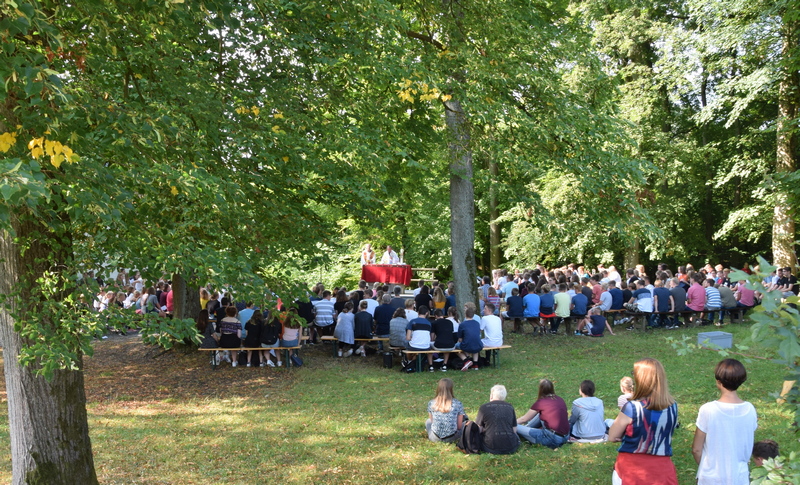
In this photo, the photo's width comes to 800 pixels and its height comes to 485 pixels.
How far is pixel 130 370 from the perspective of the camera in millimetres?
14359

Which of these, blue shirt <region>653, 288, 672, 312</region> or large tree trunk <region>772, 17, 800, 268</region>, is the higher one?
large tree trunk <region>772, 17, 800, 268</region>

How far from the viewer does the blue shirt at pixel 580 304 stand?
17562mm

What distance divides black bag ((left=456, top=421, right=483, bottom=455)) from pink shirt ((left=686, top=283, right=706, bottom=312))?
1266 centimetres

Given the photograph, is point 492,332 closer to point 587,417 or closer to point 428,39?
point 587,417

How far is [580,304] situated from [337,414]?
9303 mm

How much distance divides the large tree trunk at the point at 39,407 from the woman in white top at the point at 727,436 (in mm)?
5452

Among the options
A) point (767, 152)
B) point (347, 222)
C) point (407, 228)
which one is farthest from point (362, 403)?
point (767, 152)

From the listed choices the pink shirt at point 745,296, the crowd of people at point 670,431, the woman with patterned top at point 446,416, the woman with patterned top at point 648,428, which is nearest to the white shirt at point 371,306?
the woman with patterned top at point 446,416

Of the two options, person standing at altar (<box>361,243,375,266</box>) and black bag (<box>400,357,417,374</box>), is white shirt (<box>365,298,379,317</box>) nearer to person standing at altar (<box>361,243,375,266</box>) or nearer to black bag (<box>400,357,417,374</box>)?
black bag (<box>400,357,417,374</box>)

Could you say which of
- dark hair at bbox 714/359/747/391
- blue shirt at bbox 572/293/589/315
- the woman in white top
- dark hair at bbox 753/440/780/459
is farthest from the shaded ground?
dark hair at bbox 714/359/747/391

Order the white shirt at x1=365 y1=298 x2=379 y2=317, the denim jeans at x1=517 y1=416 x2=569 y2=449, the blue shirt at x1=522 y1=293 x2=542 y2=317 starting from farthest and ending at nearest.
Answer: the blue shirt at x1=522 y1=293 x2=542 y2=317 < the white shirt at x1=365 y1=298 x2=379 y2=317 < the denim jeans at x1=517 y1=416 x2=569 y2=449

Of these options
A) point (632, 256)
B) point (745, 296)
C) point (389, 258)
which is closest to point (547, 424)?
point (745, 296)

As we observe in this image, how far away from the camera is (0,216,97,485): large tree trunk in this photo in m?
6.13

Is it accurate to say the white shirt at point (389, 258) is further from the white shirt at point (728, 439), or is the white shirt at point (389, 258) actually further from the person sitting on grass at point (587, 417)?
the white shirt at point (728, 439)
